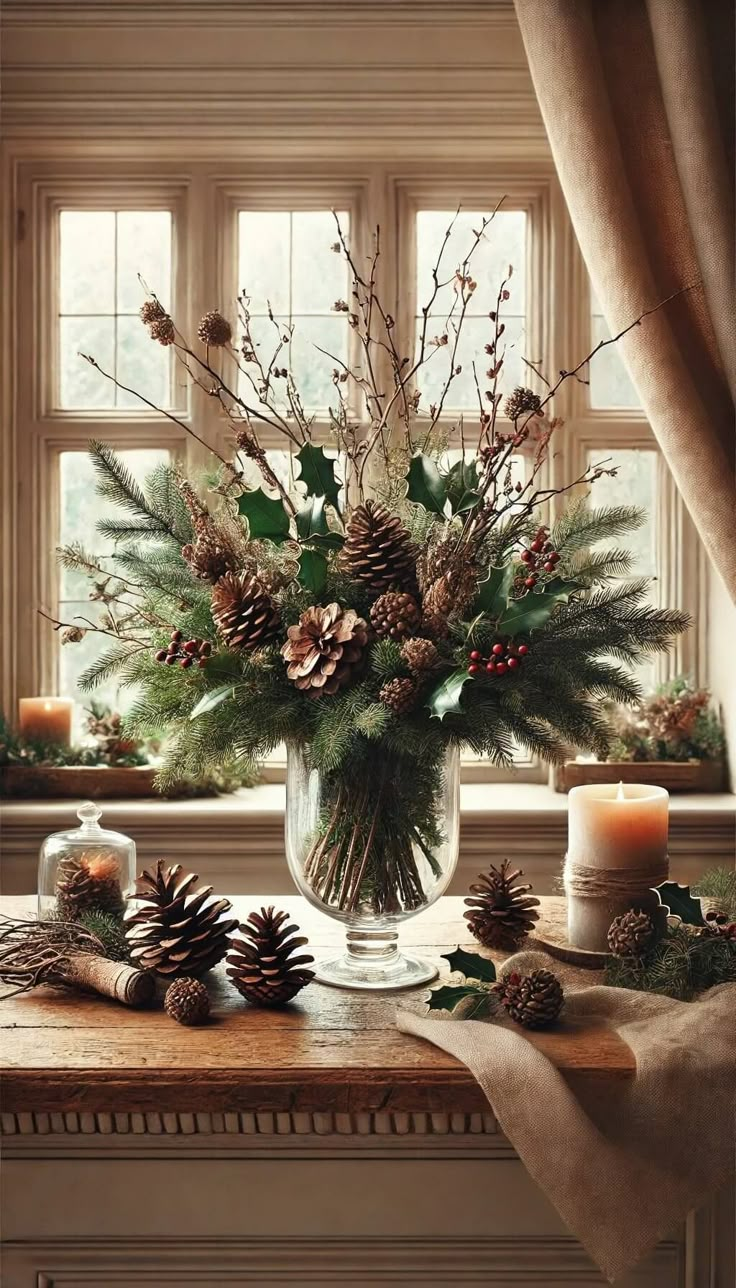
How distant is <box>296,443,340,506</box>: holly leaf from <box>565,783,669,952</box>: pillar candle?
46 centimetres

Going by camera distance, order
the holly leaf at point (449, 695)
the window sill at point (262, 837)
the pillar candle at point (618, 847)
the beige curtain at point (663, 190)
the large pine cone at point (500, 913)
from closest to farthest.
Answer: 1. the holly leaf at point (449, 695)
2. the pillar candle at point (618, 847)
3. the large pine cone at point (500, 913)
4. the beige curtain at point (663, 190)
5. the window sill at point (262, 837)

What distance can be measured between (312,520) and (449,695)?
26 cm

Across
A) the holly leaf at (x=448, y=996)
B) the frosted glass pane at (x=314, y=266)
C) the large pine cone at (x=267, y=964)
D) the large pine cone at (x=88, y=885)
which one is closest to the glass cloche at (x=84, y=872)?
the large pine cone at (x=88, y=885)

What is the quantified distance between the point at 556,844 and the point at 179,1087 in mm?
1612

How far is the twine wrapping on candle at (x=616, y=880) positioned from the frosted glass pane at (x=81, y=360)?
201cm

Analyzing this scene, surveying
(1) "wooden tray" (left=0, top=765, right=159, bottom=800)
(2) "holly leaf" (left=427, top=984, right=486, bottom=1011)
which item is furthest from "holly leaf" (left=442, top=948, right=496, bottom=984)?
(1) "wooden tray" (left=0, top=765, right=159, bottom=800)

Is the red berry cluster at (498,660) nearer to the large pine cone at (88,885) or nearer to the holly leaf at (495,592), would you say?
the holly leaf at (495,592)

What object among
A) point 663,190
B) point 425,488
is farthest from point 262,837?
point 663,190

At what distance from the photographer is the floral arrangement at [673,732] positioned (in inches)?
105

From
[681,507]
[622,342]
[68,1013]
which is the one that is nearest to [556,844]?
[681,507]

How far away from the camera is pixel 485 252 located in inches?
113

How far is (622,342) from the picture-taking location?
2.18 meters

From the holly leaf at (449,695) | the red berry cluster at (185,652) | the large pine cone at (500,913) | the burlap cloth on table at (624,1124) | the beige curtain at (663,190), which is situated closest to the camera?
the burlap cloth on table at (624,1124)

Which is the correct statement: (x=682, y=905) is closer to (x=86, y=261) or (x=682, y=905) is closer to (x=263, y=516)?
(x=263, y=516)
